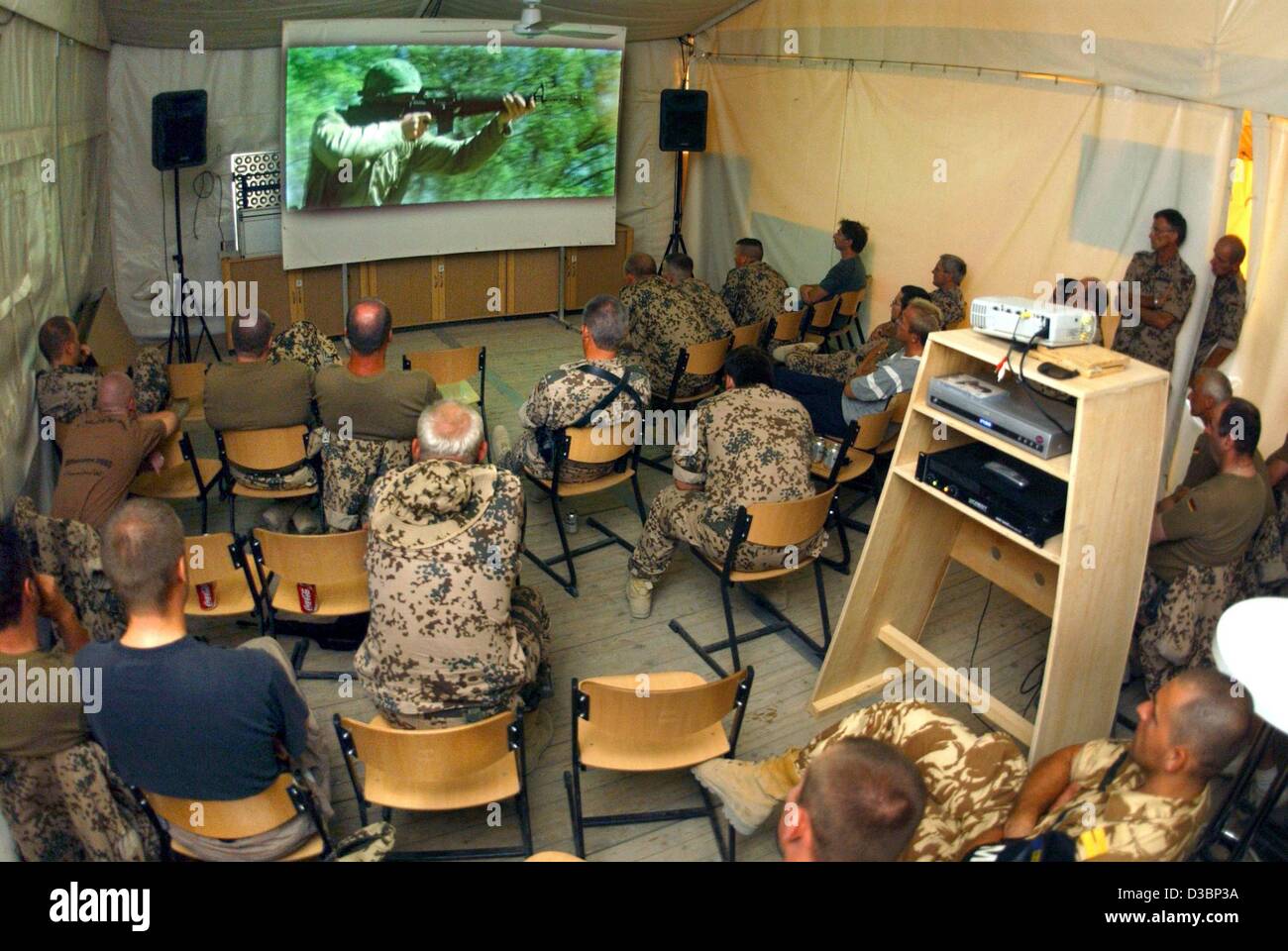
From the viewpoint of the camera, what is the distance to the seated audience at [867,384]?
4.49m

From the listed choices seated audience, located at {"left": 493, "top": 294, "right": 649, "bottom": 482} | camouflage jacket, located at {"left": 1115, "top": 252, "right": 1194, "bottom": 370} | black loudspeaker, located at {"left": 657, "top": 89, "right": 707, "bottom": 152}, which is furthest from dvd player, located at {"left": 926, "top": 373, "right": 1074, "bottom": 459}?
black loudspeaker, located at {"left": 657, "top": 89, "right": 707, "bottom": 152}

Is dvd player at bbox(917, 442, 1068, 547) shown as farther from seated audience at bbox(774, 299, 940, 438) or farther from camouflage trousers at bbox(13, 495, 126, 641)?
camouflage trousers at bbox(13, 495, 126, 641)

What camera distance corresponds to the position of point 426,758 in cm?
247

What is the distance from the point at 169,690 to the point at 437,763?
659 mm

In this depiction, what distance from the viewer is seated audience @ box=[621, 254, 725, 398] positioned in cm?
557

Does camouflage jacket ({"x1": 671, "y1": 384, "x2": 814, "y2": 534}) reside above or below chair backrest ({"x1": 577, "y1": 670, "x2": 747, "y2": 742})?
above

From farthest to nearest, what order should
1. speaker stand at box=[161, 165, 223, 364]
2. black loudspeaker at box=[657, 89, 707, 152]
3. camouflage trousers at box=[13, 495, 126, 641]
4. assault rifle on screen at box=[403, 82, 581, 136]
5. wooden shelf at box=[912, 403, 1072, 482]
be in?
black loudspeaker at box=[657, 89, 707, 152] < assault rifle on screen at box=[403, 82, 581, 136] < speaker stand at box=[161, 165, 223, 364] < camouflage trousers at box=[13, 495, 126, 641] < wooden shelf at box=[912, 403, 1072, 482]

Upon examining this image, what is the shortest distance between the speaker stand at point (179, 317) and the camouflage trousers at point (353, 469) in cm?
303

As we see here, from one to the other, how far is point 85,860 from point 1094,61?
568 cm

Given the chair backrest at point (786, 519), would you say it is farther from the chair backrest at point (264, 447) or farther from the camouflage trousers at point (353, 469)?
the chair backrest at point (264, 447)

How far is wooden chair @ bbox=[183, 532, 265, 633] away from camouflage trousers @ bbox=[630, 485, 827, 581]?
1.52 m

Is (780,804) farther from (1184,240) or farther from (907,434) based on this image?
(1184,240)

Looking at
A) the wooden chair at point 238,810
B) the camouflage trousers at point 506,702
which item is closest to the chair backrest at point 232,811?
the wooden chair at point 238,810

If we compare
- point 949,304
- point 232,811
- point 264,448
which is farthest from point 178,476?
point 949,304
